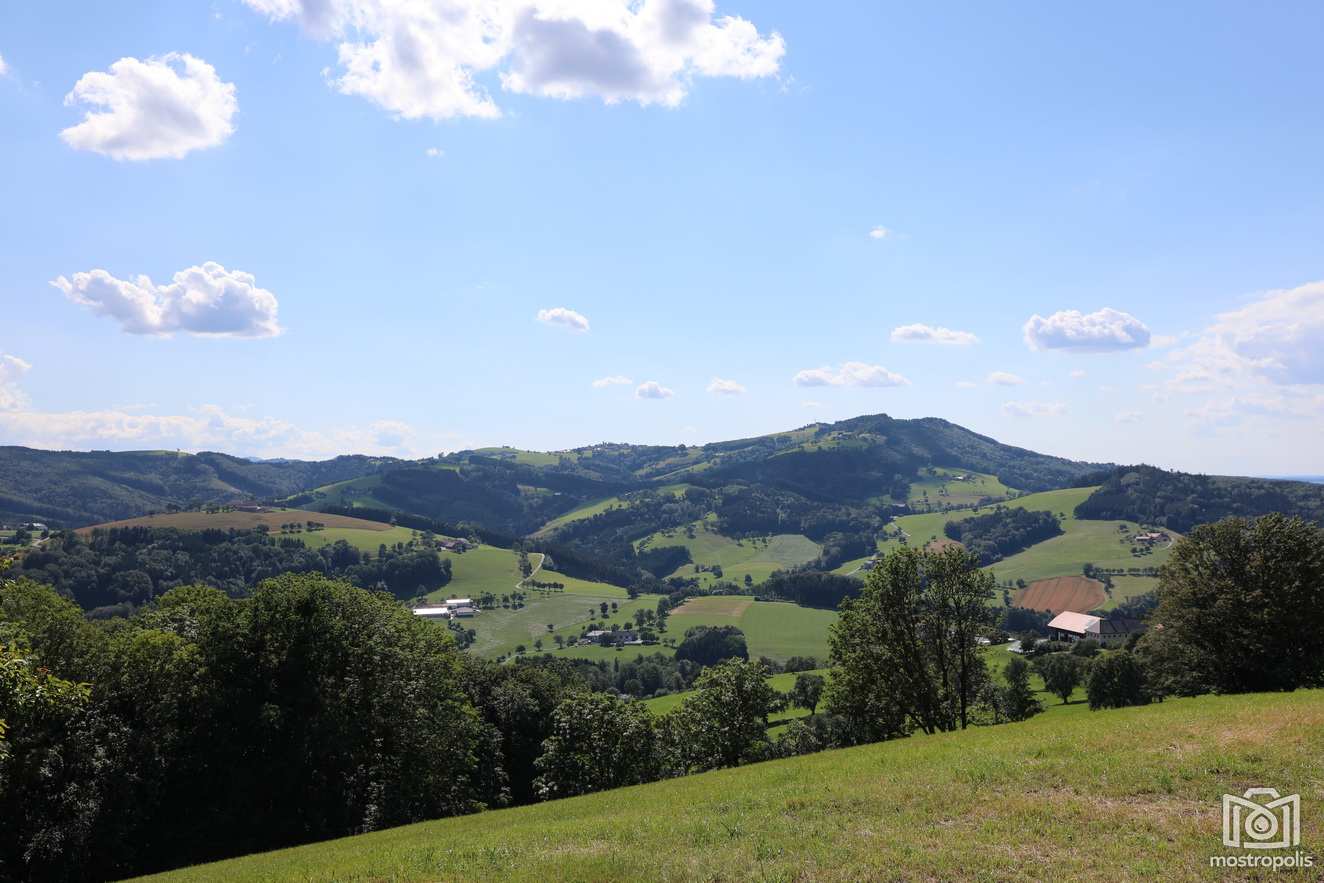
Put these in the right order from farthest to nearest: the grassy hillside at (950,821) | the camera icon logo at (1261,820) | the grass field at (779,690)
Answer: the grass field at (779,690) → the grassy hillside at (950,821) → the camera icon logo at (1261,820)

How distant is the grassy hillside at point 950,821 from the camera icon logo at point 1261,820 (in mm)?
224

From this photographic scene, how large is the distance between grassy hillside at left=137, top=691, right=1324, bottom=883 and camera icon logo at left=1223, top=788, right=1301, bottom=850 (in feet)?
0.74

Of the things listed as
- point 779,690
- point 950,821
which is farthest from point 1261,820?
point 779,690

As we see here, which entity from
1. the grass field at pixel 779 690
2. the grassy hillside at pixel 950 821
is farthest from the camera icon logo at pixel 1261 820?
the grass field at pixel 779 690

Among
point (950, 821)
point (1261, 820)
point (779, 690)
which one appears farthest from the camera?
point (779, 690)

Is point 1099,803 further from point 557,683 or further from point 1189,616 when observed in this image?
point 557,683

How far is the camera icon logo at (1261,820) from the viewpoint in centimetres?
1492

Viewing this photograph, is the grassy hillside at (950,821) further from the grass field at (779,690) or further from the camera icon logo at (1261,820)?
the grass field at (779,690)

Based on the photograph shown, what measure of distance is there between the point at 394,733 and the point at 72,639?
19606 millimetres

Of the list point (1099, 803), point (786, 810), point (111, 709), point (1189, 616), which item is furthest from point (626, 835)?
point (1189, 616)

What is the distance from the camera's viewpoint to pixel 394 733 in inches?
1790

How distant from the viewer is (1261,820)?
51.8 ft

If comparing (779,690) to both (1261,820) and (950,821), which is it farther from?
(1261,820)

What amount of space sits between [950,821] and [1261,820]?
23.3 ft
